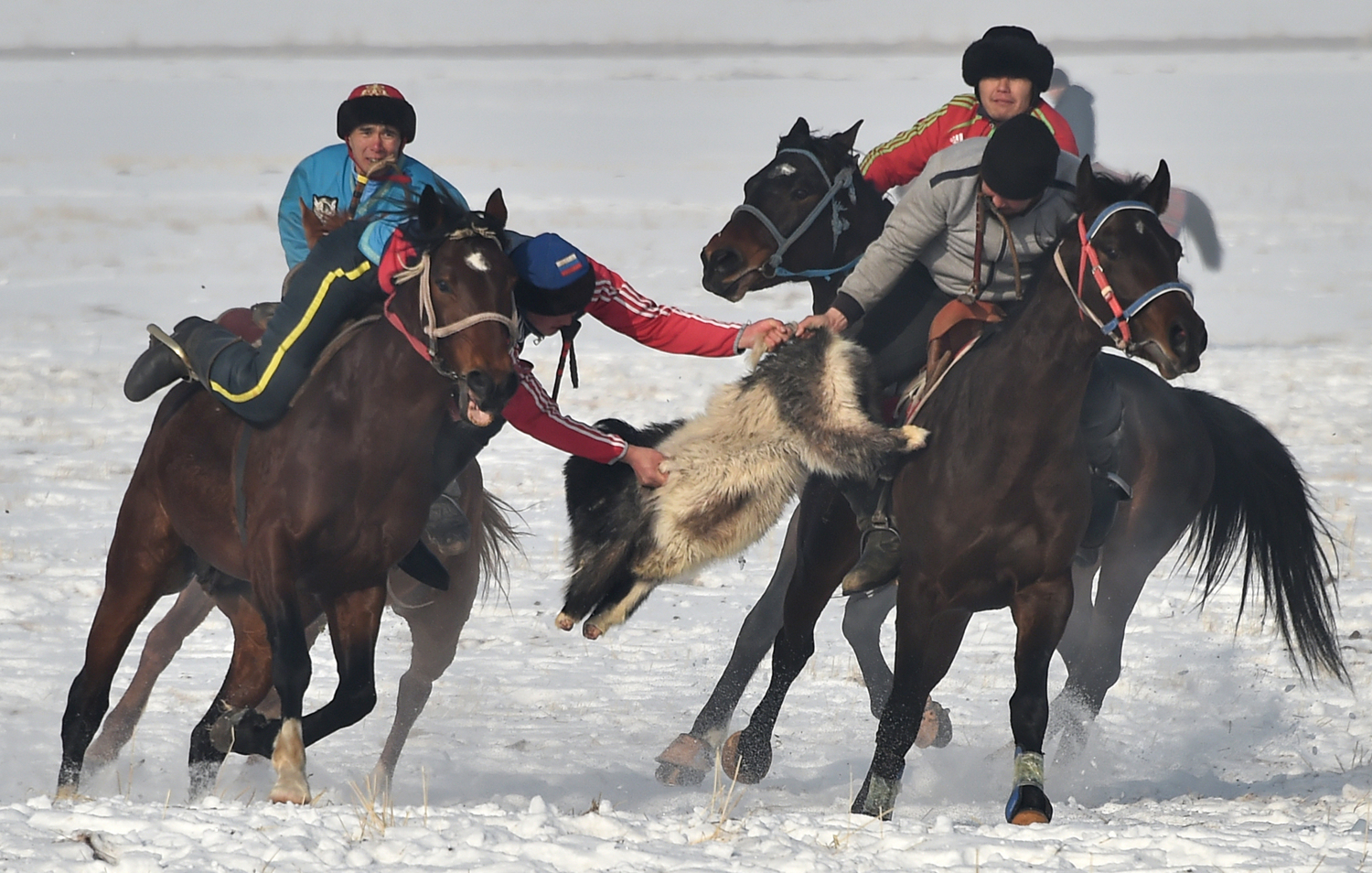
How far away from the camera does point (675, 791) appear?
652 centimetres

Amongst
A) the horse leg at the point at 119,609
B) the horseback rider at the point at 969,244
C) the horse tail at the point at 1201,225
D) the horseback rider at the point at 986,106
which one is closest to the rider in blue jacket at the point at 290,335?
the horse leg at the point at 119,609

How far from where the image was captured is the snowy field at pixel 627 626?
14.4 ft

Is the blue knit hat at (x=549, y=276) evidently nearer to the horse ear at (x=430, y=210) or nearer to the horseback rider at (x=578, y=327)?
the horseback rider at (x=578, y=327)

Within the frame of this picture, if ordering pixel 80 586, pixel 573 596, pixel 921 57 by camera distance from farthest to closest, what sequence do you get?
pixel 921 57 → pixel 80 586 → pixel 573 596

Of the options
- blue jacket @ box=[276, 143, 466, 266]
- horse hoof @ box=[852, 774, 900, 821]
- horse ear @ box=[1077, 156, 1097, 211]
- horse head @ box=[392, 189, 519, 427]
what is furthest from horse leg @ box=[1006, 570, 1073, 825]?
blue jacket @ box=[276, 143, 466, 266]

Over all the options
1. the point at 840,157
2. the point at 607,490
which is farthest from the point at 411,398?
the point at 840,157

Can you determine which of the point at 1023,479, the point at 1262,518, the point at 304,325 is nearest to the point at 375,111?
the point at 304,325

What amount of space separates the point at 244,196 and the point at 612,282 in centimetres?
2324

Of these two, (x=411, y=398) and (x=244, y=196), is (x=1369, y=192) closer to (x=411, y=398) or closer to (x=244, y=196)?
(x=244, y=196)

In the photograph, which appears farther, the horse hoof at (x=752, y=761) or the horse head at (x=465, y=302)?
the horse hoof at (x=752, y=761)

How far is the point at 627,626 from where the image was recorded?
8.95 m

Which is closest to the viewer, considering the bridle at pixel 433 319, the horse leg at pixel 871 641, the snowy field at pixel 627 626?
the snowy field at pixel 627 626

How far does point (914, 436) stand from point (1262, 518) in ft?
8.02

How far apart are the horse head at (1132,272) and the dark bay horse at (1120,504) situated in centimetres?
142
